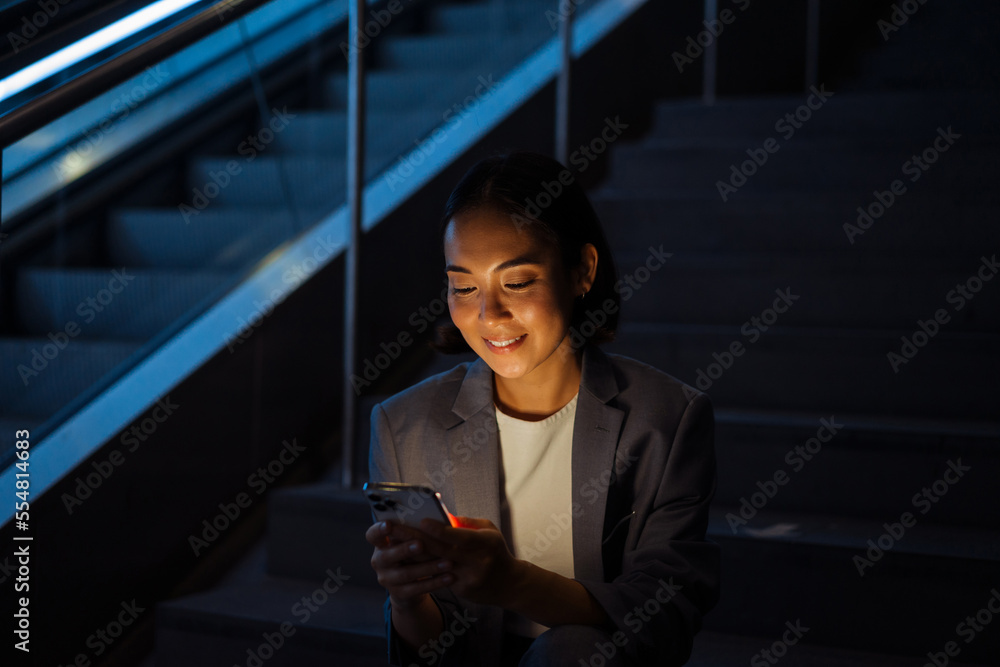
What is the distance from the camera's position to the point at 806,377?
7.04ft

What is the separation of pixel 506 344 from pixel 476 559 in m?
0.31

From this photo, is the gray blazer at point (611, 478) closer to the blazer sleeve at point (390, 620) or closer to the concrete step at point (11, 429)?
the blazer sleeve at point (390, 620)

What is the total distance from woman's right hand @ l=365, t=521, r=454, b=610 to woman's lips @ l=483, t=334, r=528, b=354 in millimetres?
291

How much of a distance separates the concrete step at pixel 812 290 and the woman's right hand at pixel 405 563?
4.83 feet

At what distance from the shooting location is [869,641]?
164cm

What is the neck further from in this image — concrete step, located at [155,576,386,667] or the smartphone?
concrete step, located at [155,576,386,667]

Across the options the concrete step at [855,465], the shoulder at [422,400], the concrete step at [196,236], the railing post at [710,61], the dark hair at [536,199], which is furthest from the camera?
the railing post at [710,61]

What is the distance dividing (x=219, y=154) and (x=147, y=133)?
0.67ft

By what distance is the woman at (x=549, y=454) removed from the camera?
1204mm

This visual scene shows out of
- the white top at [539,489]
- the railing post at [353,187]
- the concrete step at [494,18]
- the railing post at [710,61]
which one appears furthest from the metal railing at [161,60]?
the railing post at [710,61]

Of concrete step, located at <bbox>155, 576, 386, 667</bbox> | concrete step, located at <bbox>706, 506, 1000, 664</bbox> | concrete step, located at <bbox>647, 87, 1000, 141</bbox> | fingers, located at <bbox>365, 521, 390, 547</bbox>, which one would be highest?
concrete step, located at <bbox>647, 87, 1000, 141</bbox>

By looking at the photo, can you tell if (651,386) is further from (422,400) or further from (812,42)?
(812,42)

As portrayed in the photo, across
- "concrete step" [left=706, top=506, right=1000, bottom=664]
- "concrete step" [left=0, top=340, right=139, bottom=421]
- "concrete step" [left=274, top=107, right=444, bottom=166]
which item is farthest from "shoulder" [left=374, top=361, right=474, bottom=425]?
"concrete step" [left=274, top=107, right=444, bottom=166]

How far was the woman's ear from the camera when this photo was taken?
1363 mm
